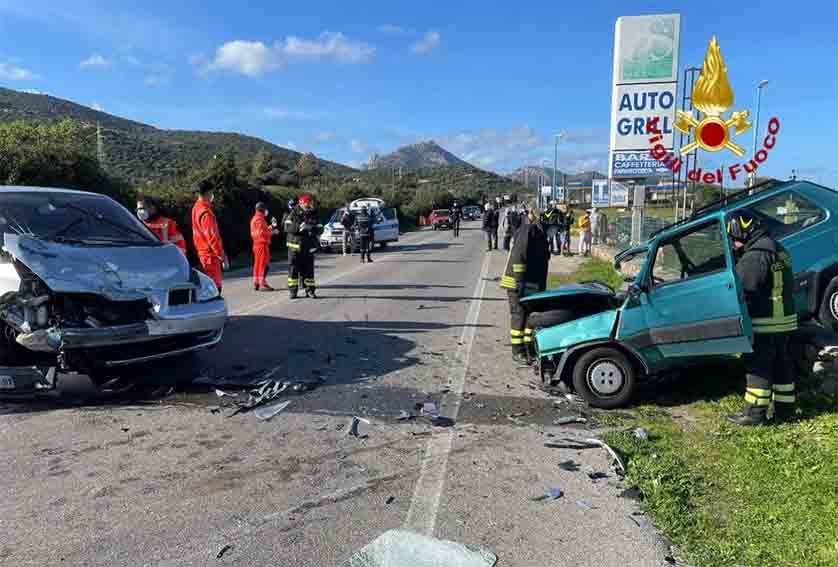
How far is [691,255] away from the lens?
614cm

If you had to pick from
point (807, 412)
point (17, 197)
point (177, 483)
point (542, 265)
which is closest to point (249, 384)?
point (177, 483)

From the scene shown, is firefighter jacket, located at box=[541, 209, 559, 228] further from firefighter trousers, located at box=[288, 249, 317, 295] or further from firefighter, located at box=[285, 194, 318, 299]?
firefighter trousers, located at box=[288, 249, 317, 295]

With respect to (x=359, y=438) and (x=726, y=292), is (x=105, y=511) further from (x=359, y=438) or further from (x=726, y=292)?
(x=726, y=292)

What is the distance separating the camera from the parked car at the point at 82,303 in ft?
17.1

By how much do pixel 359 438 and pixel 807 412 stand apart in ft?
12.2

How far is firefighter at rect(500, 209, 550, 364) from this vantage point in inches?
287

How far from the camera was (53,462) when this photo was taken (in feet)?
14.0

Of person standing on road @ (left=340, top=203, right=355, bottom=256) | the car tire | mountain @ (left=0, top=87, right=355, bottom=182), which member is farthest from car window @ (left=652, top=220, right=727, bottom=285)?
mountain @ (left=0, top=87, right=355, bottom=182)

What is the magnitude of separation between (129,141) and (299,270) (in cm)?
4283

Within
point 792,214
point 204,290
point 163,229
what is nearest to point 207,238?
point 163,229

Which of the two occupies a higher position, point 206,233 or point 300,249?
point 206,233

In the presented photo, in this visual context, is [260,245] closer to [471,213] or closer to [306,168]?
[306,168]

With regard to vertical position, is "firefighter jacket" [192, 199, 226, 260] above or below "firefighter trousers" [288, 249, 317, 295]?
above

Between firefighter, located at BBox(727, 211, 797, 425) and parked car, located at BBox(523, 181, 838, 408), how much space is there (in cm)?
10
